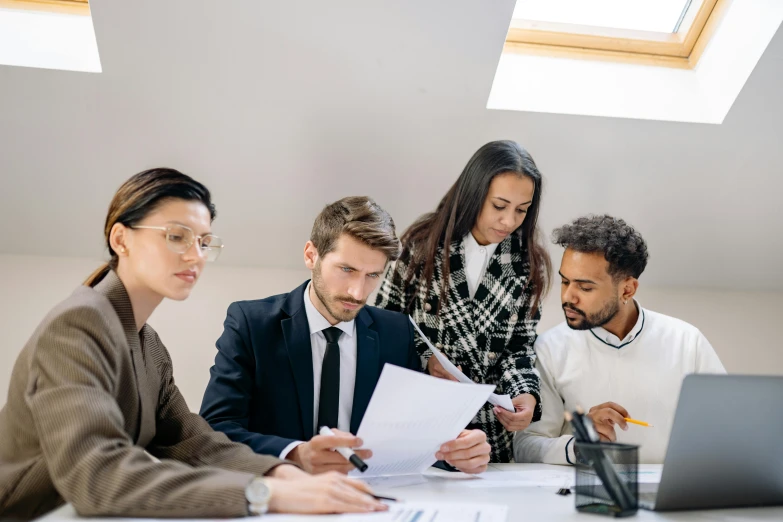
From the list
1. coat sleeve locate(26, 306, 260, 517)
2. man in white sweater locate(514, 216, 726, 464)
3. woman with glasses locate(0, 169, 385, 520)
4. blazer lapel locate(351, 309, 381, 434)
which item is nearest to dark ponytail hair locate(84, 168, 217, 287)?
woman with glasses locate(0, 169, 385, 520)

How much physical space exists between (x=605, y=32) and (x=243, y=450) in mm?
2295

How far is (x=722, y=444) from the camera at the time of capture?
4.58ft

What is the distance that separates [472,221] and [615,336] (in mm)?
686

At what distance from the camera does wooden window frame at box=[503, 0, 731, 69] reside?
2.93m

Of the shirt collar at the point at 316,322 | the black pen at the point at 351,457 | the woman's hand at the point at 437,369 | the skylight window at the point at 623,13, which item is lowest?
the black pen at the point at 351,457

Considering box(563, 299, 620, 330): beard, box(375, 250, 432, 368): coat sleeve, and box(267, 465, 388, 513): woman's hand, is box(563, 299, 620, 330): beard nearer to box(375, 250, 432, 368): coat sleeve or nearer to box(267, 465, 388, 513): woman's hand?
box(375, 250, 432, 368): coat sleeve

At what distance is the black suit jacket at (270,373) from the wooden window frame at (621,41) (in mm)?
1531

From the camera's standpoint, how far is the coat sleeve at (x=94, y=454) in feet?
3.83

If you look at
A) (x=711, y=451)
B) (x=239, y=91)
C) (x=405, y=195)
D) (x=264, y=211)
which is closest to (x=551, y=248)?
(x=405, y=195)

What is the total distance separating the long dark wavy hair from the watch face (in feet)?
4.18

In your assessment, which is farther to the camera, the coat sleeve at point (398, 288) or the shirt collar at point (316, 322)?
the coat sleeve at point (398, 288)

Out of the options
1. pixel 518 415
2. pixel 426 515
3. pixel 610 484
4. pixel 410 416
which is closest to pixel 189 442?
pixel 410 416

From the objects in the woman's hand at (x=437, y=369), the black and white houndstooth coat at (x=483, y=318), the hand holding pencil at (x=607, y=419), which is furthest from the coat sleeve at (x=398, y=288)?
the hand holding pencil at (x=607, y=419)

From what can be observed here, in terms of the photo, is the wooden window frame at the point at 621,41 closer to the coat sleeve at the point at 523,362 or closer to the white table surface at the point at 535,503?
the coat sleeve at the point at 523,362
